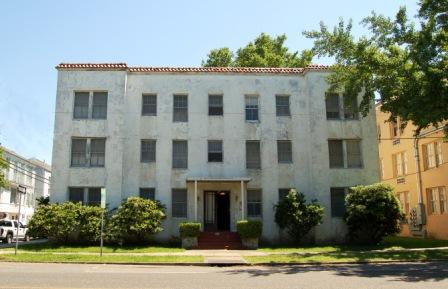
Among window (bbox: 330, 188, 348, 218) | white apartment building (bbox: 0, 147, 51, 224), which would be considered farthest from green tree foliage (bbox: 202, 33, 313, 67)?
white apartment building (bbox: 0, 147, 51, 224)

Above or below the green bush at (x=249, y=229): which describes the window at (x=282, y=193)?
above

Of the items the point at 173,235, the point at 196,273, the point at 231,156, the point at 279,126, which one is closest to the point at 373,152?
the point at 279,126

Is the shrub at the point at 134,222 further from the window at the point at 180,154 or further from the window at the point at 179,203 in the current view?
the window at the point at 180,154

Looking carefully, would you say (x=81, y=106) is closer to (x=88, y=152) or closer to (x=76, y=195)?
(x=88, y=152)

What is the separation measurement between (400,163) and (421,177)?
346 centimetres

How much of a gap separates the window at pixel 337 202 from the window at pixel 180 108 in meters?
9.69

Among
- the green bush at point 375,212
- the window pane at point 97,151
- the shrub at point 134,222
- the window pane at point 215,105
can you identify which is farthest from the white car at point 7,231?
the green bush at point 375,212

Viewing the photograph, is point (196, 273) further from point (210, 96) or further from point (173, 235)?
point (210, 96)

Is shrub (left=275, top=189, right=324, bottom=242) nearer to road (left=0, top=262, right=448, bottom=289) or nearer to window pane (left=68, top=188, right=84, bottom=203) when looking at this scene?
road (left=0, top=262, right=448, bottom=289)

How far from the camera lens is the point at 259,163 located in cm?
2738

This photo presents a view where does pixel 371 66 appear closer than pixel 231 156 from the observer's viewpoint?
Yes

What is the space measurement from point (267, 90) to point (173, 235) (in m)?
10.2

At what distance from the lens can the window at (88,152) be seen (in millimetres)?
26750

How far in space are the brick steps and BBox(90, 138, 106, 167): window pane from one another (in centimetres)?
727
